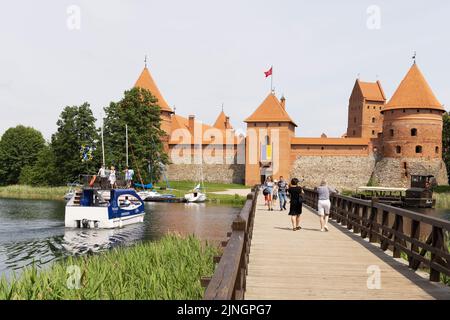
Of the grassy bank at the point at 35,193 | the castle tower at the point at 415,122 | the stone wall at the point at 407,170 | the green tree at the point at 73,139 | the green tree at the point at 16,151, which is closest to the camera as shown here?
the grassy bank at the point at 35,193

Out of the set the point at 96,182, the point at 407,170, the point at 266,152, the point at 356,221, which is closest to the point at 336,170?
the point at 407,170

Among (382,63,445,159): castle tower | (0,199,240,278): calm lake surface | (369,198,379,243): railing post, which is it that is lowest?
(0,199,240,278): calm lake surface

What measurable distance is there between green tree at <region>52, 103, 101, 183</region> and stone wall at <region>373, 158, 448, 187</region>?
116 feet

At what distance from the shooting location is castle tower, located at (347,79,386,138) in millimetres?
73750

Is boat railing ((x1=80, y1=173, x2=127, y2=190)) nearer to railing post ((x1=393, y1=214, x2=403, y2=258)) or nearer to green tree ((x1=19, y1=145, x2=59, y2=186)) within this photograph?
railing post ((x1=393, y1=214, x2=403, y2=258))

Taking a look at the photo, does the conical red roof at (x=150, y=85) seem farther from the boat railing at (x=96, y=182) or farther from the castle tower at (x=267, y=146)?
the boat railing at (x=96, y=182)

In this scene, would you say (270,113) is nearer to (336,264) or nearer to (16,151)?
(16,151)

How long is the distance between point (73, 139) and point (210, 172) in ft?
65.0

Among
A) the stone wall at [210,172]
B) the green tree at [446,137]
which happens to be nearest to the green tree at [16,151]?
the stone wall at [210,172]

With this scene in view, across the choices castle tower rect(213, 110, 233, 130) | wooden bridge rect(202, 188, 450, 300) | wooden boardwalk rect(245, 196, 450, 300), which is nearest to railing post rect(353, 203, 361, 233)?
wooden bridge rect(202, 188, 450, 300)

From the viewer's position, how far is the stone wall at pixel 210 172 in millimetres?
60125

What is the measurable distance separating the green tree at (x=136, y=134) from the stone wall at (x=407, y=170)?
27.3 metres
